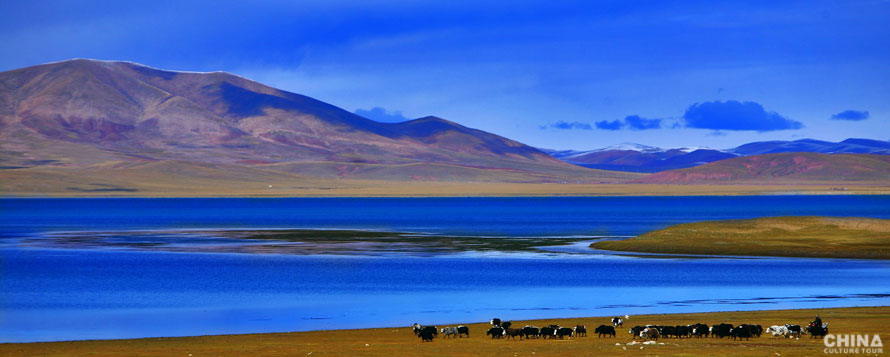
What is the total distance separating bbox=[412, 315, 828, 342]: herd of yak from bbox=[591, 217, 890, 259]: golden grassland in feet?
99.0

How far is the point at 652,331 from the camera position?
82.3 feet

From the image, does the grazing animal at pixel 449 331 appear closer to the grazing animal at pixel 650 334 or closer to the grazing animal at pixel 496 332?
the grazing animal at pixel 496 332

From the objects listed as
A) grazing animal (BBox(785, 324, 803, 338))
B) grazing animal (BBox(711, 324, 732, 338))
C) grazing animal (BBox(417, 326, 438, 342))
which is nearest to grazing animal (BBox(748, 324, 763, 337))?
grazing animal (BBox(711, 324, 732, 338))

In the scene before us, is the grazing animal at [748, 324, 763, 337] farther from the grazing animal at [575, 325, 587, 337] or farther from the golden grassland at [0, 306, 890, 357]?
the grazing animal at [575, 325, 587, 337]

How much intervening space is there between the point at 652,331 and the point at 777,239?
38.1 metres

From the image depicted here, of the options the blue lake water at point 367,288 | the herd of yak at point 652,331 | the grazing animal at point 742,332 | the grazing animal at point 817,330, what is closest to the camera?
the grazing animal at point 817,330

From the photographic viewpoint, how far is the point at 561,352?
23.0 meters

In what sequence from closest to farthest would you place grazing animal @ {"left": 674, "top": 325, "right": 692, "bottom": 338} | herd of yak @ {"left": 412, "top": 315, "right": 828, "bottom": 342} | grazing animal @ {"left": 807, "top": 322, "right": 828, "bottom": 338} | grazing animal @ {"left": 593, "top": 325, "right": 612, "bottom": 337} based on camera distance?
grazing animal @ {"left": 807, "top": 322, "right": 828, "bottom": 338} < herd of yak @ {"left": 412, "top": 315, "right": 828, "bottom": 342} < grazing animal @ {"left": 674, "top": 325, "right": 692, "bottom": 338} < grazing animal @ {"left": 593, "top": 325, "right": 612, "bottom": 337}

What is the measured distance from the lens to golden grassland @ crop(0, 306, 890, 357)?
22891mm

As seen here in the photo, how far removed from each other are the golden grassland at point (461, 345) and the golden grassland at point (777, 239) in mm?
26457

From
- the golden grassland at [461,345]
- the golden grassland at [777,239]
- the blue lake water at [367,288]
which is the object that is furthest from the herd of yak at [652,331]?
the golden grassland at [777,239]

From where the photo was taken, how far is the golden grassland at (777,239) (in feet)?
182

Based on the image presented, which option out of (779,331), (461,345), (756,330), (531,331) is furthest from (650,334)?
(461,345)

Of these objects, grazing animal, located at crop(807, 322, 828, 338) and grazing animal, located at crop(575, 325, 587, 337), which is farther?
grazing animal, located at crop(575, 325, 587, 337)
